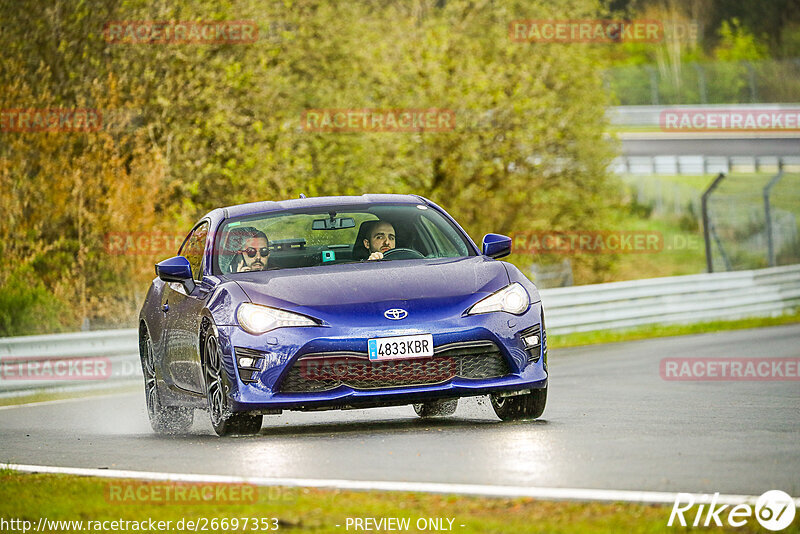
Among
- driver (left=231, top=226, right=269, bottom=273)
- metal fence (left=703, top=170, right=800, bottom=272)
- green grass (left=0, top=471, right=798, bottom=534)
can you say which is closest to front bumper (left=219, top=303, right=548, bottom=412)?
driver (left=231, top=226, right=269, bottom=273)

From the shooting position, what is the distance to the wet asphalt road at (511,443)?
24.4 feet

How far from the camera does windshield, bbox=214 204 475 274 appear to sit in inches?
405

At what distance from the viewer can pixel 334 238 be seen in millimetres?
10453

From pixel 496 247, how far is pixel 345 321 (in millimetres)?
1631

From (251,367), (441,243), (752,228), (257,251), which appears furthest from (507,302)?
(752,228)

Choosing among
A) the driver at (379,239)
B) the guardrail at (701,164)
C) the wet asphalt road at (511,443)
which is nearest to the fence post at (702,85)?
the guardrail at (701,164)

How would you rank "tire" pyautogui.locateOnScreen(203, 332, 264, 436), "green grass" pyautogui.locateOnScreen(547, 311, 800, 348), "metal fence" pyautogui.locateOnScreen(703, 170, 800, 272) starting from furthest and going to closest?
"metal fence" pyautogui.locateOnScreen(703, 170, 800, 272) < "green grass" pyautogui.locateOnScreen(547, 311, 800, 348) < "tire" pyautogui.locateOnScreen(203, 332, 264, 436)

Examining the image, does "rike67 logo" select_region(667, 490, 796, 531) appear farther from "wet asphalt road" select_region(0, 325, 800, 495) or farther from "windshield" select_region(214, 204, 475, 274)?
"windshield" select_region(214, 204, 475, 274)

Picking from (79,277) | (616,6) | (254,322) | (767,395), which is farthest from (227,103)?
(616,6)

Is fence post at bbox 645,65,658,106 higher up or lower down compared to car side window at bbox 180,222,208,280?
lower down

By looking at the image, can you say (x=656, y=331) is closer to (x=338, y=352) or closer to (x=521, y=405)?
(x=521, y=405)

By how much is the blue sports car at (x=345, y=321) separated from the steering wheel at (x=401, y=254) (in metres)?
0.01

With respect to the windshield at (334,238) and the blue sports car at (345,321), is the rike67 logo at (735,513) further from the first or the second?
the windshield at (334,238)

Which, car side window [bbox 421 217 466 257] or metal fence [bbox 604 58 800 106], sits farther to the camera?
metal fence [bbox 604 58 800 106]
